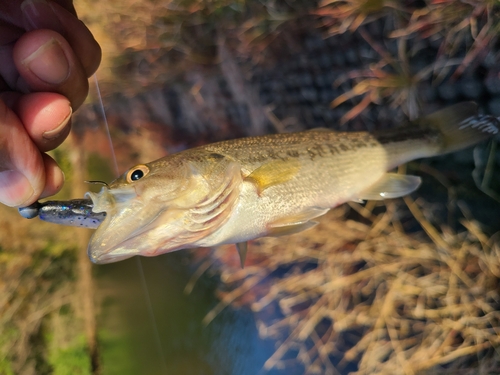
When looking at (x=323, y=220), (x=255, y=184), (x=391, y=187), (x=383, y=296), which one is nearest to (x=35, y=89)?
(x=255, y=184)

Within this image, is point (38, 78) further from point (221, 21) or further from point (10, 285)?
point (10, 285)

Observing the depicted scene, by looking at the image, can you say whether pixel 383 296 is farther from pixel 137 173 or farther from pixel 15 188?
pixel 15 188

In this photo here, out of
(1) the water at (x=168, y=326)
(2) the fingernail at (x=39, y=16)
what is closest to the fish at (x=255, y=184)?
(2) the fingernail at (x=39, y=16)

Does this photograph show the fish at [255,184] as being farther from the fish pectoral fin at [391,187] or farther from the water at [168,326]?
the water at [168,326]

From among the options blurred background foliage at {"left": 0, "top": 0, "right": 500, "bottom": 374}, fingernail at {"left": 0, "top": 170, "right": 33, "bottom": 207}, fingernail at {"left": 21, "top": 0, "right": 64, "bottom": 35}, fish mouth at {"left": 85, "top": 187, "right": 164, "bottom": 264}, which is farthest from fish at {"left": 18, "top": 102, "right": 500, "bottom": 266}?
fingernail at {"left": 21, "top": 0, "right": 64, "bottom": 35}

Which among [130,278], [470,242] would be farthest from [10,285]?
[470,242]

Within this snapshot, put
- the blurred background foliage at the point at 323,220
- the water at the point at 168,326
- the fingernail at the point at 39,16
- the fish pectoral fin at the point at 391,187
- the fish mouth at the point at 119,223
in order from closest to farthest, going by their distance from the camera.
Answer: the fish mouth at the point at 119,223 → the fingernail at the point at 39,16 → the fish pectoral fin at the point at 391,187 → the blurred background foliage at the point at 323,220 → the water at the point at 168,326

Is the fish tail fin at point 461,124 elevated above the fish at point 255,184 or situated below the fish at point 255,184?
above
